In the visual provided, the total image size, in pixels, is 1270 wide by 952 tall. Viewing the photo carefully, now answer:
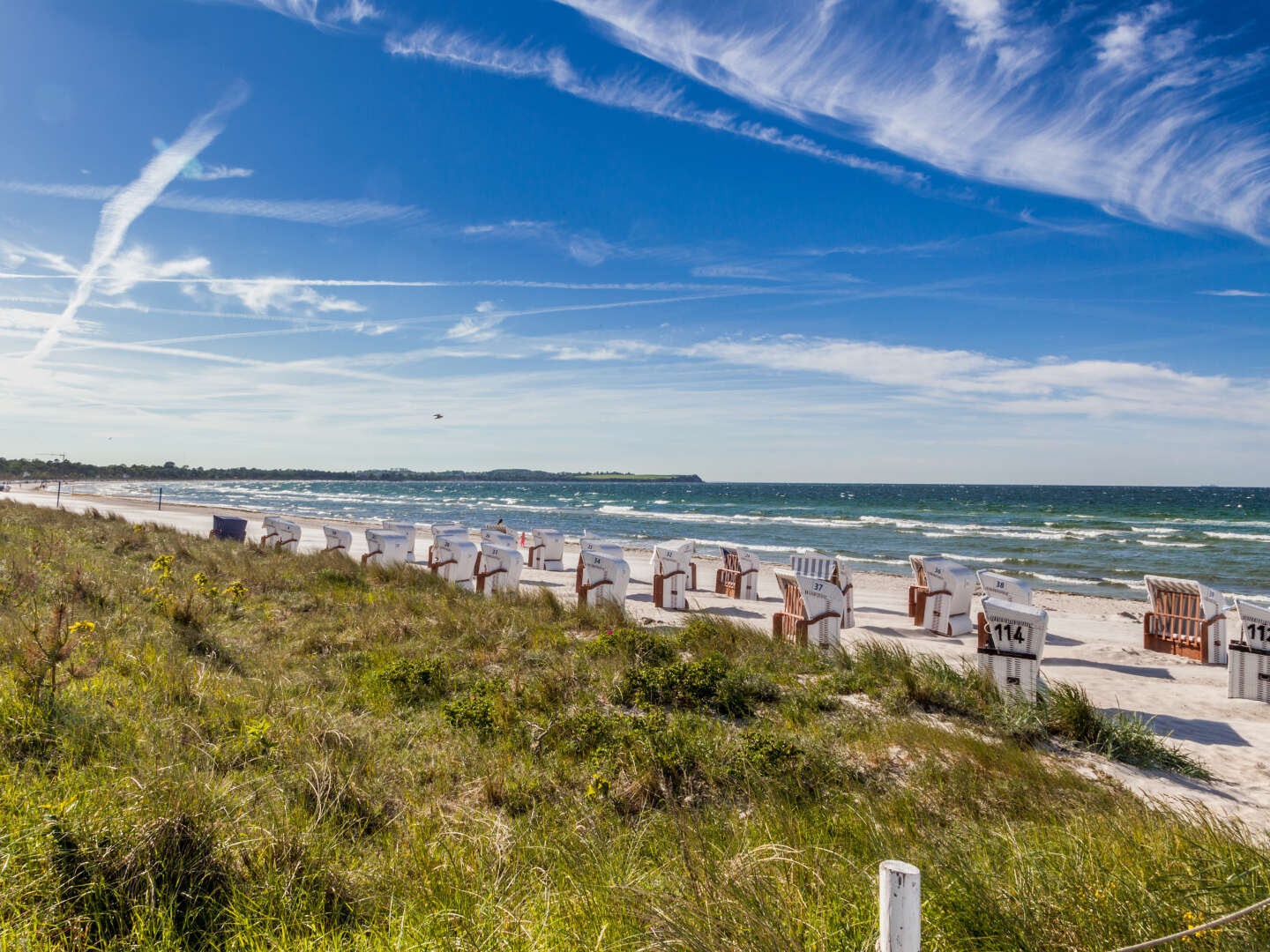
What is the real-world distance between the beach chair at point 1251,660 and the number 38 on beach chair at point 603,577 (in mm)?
8082

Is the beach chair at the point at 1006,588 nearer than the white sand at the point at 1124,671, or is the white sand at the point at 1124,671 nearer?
the white sand at the point at 1124,671

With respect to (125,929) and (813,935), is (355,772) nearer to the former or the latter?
(125,929)

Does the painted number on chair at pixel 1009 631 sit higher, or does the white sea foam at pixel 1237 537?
the painted number on chair at pixel 1009 631

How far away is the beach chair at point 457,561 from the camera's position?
543 inches

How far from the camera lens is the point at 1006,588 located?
1023 cm

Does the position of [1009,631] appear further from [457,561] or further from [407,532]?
[407,532]

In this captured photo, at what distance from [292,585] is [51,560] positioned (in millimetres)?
3550

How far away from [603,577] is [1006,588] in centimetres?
653

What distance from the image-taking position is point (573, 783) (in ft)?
13.8

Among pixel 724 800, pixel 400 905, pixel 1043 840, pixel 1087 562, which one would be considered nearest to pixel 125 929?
pixel 400 905

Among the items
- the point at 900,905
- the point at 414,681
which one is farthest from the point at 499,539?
the point at 900,905

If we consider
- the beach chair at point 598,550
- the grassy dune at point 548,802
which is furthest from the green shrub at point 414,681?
the beach chair at point 598,550

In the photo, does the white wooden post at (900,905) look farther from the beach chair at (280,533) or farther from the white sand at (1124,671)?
the beach chair at (280,533)

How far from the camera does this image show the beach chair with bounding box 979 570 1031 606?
10.1m
